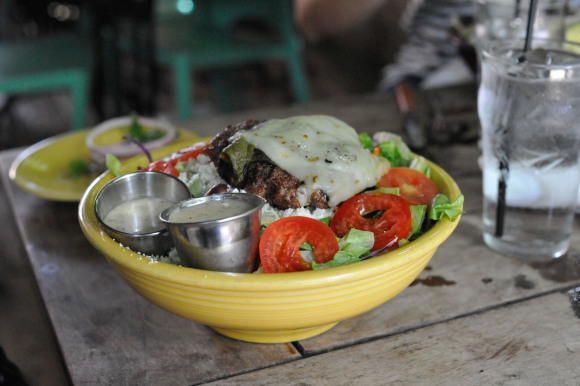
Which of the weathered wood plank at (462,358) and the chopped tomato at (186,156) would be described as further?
the chopped tomato at (186,156)

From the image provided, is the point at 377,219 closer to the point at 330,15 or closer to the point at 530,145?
the point at 530,145

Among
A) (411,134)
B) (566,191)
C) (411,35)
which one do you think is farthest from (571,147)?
(411,35)

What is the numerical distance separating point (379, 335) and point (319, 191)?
348mm

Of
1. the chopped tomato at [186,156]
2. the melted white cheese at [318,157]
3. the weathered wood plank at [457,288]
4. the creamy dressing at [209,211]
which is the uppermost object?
the melted white cheese at [318,157]

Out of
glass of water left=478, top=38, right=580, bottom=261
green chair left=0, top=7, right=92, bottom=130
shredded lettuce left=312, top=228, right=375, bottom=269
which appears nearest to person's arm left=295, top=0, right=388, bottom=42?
green chair left=0, top=7, right=92, bottom=130

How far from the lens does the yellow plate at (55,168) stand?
6.04 feet

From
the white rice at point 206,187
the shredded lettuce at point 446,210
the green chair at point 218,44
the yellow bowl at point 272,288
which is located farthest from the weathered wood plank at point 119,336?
the green chair at point 218,44

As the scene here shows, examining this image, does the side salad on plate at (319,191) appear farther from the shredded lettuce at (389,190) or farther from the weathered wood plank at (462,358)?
the weathered wood plank at (462,358)

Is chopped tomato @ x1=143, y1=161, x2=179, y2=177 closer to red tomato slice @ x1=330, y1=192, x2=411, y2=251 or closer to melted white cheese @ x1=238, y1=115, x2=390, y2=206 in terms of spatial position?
melted white cheese @ x1=238, y1=115, x2=390, y2=206

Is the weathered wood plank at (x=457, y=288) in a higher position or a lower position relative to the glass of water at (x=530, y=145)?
lower

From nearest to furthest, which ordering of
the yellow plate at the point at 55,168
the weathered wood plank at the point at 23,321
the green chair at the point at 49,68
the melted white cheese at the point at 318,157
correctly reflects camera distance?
the melted white cheese at the point at 318,157 → the weathered wood plank at the point at 23,321 → the yellow plate at the point at 55,168 → the green chair at the point at 49,68

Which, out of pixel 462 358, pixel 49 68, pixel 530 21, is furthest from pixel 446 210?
pixel 49 68

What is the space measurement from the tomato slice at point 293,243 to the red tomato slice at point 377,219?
3.3 inches

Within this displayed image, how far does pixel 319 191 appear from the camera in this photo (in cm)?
124
